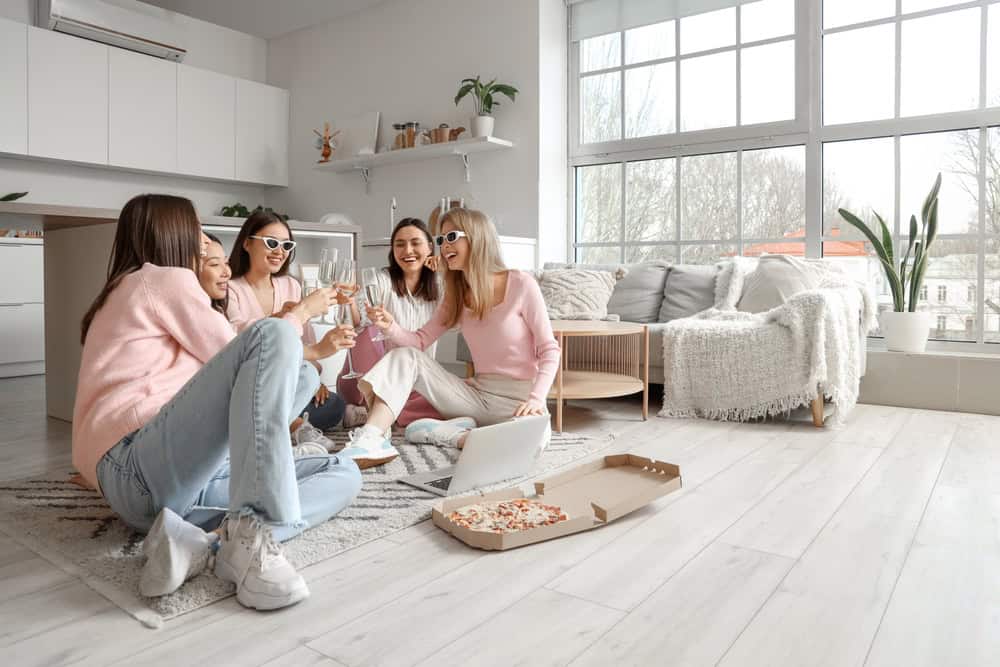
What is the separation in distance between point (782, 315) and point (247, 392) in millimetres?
2344

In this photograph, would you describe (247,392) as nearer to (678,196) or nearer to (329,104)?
(678,196)

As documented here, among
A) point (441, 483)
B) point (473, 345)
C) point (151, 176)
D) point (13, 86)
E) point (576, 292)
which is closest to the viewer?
point (441, 483)

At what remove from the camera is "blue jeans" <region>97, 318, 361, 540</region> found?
1304 mm

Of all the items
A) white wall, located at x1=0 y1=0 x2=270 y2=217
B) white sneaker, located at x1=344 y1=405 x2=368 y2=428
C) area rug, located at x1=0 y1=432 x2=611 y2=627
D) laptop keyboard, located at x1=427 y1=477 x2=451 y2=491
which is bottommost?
area rug, located at x1=0 y1=432 x2=611 y2=627

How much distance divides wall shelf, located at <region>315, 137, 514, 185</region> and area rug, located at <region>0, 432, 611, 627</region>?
2.81 m

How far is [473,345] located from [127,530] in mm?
1266

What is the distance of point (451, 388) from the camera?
102 inches

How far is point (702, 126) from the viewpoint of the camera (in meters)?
4.42

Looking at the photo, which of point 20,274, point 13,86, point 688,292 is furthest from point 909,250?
point 13,86

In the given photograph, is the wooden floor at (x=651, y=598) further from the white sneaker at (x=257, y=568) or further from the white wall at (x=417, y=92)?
the white wall at (x=417, y=92)

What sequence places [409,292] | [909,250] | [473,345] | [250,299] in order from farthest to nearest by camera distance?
[909,250] < [409,292] < [473,345] < [250,299]

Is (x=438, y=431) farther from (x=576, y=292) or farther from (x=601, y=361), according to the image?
(x=576, y=292)

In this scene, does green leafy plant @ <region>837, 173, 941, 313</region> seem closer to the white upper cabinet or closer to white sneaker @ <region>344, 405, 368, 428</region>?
white sneaker @ <region>344, 405, 368, 428</region>

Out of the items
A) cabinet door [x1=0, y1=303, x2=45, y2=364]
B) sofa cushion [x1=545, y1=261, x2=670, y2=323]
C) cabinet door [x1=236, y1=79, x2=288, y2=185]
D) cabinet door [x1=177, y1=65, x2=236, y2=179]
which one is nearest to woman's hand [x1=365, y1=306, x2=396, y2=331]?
sofa cushion [x1=545, y1=261, x2=670, y2=323]
